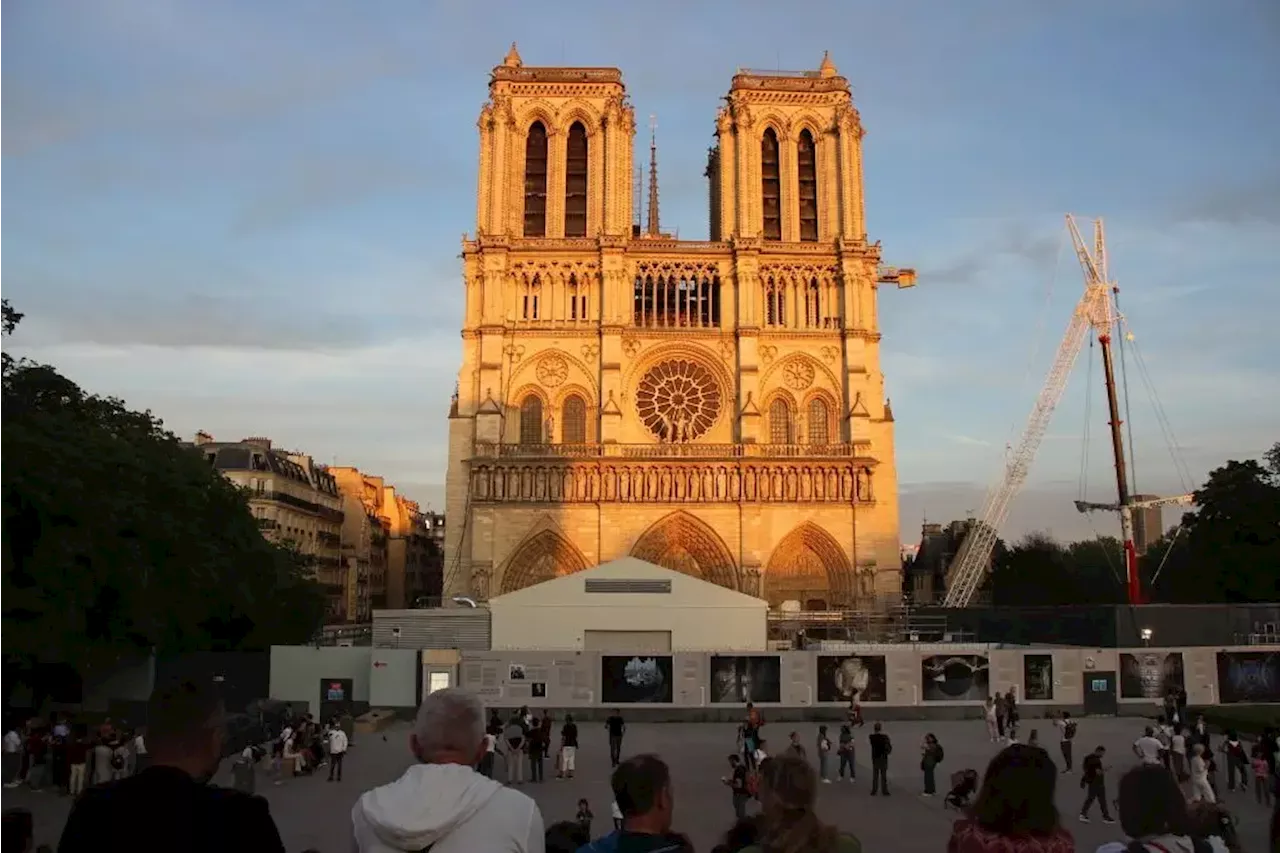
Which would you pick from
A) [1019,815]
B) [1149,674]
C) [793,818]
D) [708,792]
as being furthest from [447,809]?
[1149,674]

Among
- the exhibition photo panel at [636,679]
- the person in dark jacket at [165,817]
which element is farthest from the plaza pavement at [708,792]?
the person in dark jacket at [165,817]

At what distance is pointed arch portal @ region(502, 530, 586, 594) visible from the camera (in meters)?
48.2

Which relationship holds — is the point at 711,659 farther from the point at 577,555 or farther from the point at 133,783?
the point at 133,783

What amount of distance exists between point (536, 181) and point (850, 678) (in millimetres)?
32206

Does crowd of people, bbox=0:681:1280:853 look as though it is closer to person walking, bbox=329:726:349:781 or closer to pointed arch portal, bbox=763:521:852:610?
person walking, bbox=329:726:349:781

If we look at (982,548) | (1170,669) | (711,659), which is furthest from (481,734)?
(982,548)

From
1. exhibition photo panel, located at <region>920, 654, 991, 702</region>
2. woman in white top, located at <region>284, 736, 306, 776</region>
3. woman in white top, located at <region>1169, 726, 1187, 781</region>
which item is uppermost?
exhibition photo panel, located at <region>920, 654, 991, 702</region>

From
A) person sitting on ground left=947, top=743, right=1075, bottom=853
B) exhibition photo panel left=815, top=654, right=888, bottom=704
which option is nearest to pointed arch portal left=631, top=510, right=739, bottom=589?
exhibition photo panel left=815, top=654, right=888, bottom=704

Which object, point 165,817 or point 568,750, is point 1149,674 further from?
point 165,817

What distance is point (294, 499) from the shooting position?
58.0m

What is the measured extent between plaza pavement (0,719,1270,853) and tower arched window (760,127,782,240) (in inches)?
1228

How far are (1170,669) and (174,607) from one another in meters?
24.4

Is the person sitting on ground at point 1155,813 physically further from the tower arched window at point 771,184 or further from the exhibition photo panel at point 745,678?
the tower arched window at point 771,184

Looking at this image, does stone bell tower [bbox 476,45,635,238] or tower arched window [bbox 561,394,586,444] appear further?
stone bell tower [bbox 476,45,635,238]
